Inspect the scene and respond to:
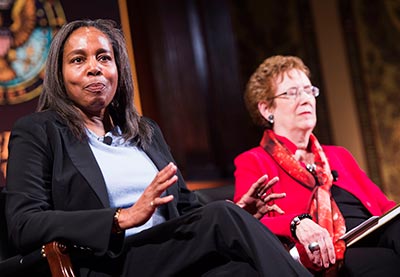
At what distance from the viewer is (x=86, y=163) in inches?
89.8

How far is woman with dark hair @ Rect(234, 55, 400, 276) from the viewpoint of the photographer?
2.52 meters

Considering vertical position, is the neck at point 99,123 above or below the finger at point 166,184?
above

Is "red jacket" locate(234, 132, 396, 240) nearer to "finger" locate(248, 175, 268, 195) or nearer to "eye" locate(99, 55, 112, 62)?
"finger" locate(248, 175, 268, 195)

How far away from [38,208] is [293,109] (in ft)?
4.07

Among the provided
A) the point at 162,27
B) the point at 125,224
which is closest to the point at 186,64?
the point at 162,27

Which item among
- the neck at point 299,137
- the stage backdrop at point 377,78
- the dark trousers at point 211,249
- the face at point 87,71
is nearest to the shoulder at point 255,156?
the neck at point 299,137

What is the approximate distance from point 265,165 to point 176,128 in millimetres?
2560

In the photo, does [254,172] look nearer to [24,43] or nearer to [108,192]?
[108,192]

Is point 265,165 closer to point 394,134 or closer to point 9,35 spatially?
point 9,35

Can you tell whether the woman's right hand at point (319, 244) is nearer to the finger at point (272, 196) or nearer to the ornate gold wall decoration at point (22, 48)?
the finger at point (272, 196)

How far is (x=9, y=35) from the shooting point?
283 centimetres

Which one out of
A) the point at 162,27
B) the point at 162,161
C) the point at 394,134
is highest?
the point at 162,27

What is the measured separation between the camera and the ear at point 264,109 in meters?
3.10

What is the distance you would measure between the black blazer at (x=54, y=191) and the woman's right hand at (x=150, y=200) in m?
0.05
